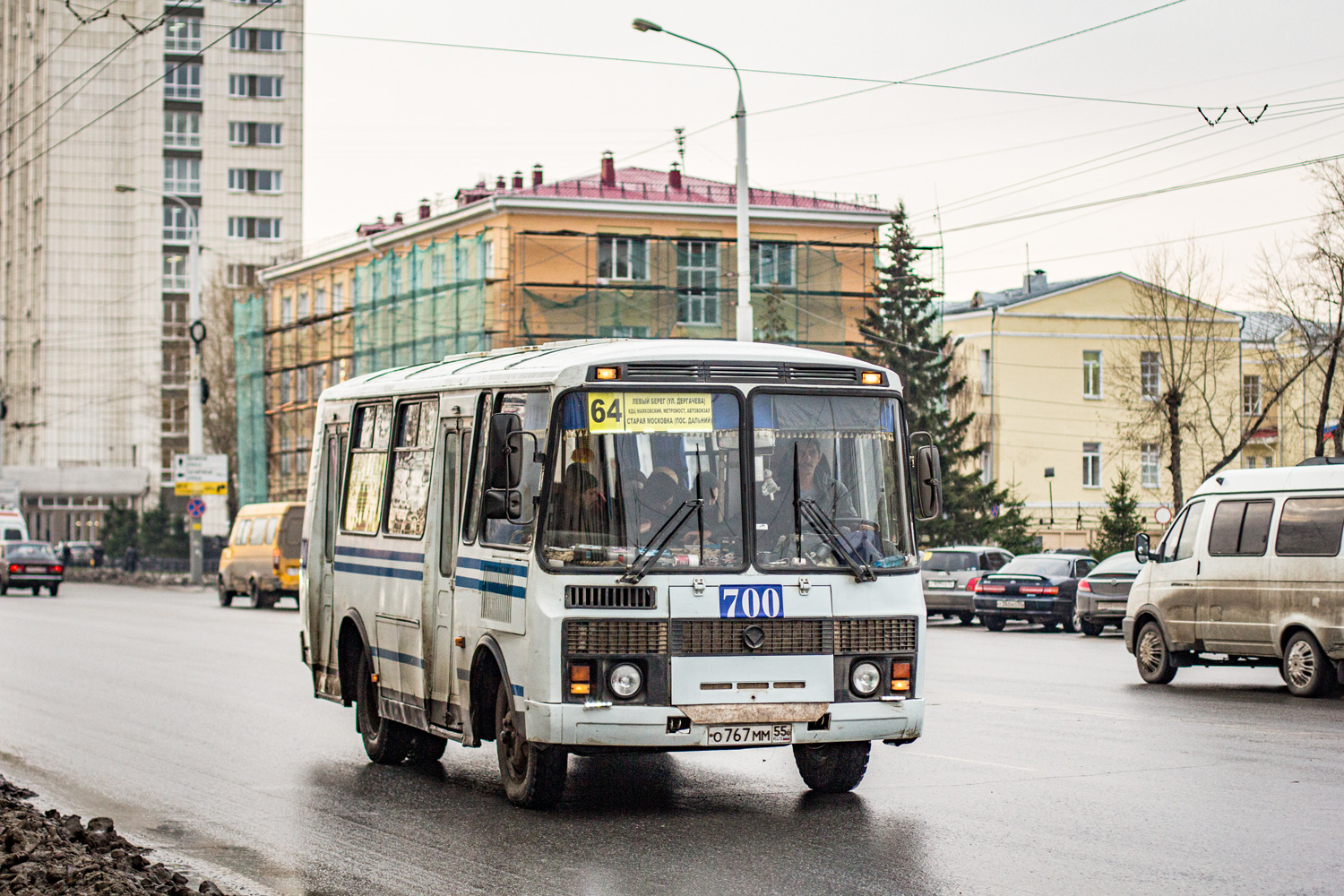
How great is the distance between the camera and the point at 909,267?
59.0 m

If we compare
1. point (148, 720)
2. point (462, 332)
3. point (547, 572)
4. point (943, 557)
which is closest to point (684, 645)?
point (547, 572)

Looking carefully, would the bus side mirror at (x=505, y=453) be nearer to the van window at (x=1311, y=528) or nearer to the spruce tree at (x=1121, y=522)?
the van window at (x=1311, y=528)

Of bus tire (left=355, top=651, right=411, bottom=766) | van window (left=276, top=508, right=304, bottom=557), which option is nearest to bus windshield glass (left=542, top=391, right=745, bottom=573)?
bus tire (left=355, top=651, right=411, bottom=766)

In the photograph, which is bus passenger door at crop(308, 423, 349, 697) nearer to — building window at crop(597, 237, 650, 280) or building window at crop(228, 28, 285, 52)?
building window at crop(597, 237, 650, 280)

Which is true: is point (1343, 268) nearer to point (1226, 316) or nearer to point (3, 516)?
point (1226, 316)

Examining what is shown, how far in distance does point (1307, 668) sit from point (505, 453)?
1062 centimetres

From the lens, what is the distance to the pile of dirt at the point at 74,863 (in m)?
7.62

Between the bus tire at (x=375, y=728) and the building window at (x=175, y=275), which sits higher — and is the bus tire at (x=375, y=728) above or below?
below

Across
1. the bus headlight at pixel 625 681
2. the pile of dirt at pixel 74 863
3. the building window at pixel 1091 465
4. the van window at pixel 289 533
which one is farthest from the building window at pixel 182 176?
the bus headlight at pixel 625 681

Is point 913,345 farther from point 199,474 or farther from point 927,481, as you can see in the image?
point 927,481

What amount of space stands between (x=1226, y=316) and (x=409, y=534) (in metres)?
62.9

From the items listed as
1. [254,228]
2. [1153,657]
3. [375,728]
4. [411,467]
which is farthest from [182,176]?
[411,467]

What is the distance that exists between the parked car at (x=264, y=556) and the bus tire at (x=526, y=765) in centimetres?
3079

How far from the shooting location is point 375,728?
12.7m
